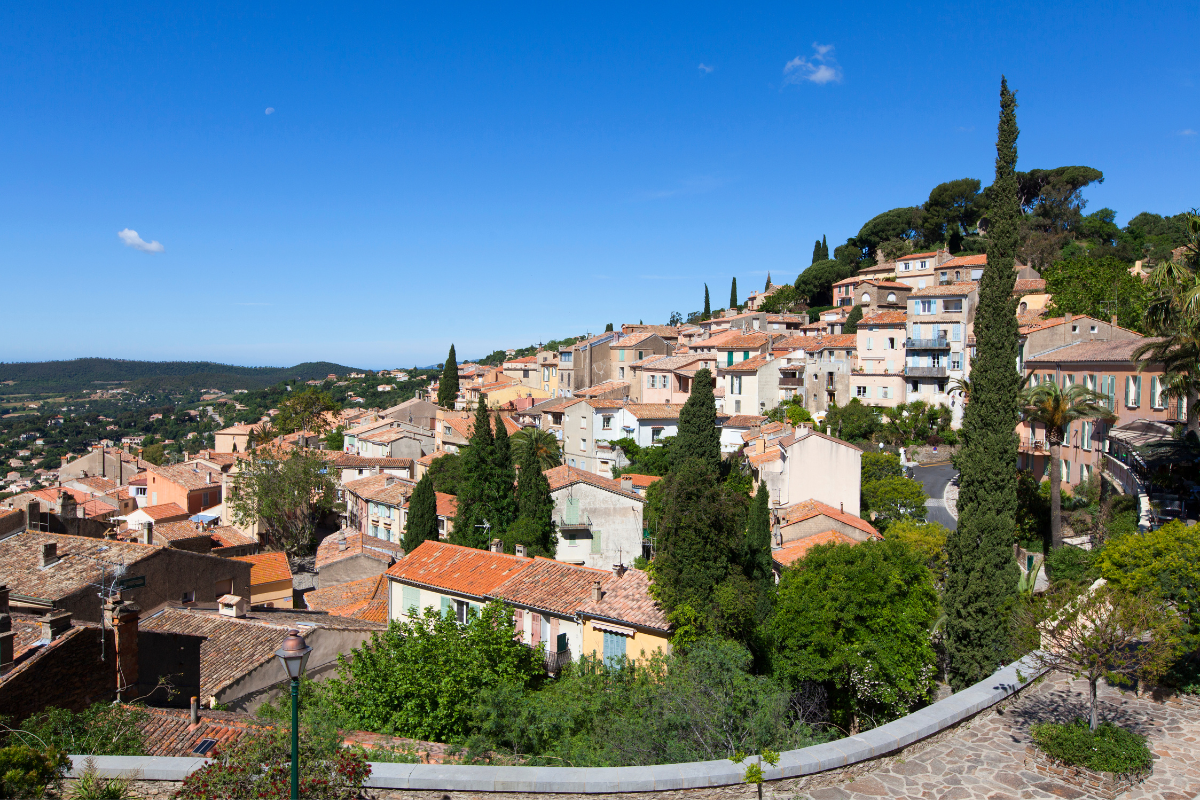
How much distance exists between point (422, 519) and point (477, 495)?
9.11 feet

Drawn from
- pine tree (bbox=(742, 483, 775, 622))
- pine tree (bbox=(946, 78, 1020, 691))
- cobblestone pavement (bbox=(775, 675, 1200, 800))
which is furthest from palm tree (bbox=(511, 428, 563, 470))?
cobblestone pavement (bbox=(775, 675, 1200, 800))

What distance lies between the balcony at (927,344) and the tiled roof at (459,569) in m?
38.0

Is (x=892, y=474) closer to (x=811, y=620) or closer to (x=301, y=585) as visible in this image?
(x=811, y=620)

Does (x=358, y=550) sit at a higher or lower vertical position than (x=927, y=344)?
lower

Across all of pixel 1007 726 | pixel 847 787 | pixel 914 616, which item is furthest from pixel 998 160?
pixel 847 787

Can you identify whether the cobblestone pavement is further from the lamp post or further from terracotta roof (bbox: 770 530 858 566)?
terracotta roof (bbox: 770 530 858 566)

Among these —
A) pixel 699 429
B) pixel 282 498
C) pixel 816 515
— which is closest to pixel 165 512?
pixel 282 498

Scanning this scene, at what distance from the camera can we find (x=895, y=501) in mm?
34469

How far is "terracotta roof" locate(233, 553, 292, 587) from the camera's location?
2761 cm

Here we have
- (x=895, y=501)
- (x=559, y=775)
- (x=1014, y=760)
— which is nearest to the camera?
(x=559, y=775)

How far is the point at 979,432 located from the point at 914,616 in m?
5.26

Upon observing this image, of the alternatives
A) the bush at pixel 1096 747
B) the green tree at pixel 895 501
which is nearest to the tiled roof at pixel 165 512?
the green tree at pixel 895 501

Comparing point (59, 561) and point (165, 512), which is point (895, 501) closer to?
point (59, 561)

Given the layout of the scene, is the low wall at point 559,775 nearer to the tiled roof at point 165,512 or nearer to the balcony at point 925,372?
the tiled roof at point 165,512
